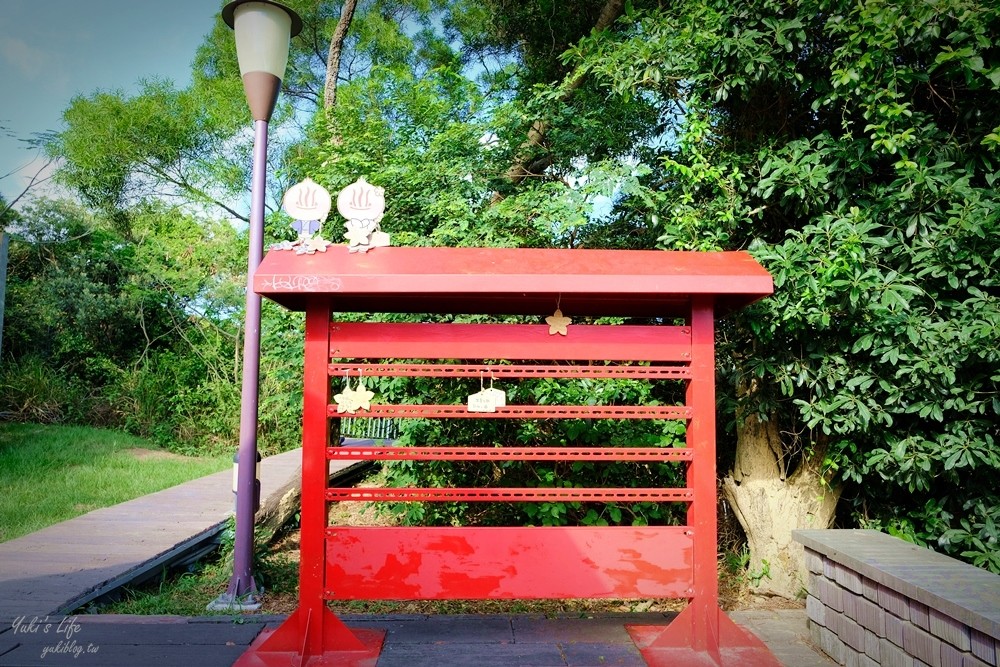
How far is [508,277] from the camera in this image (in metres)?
3.17

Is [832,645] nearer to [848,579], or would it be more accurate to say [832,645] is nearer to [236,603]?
[848,579]

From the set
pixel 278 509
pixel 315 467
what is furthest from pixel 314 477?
pixel 278 509

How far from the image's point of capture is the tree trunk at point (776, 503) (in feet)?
16.0

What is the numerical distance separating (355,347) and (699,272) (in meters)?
1.85

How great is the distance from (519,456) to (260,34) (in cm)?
337

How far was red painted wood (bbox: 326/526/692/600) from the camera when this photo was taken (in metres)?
3.37

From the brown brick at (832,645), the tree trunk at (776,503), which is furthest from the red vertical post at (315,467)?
the tree trunk at (776,503)

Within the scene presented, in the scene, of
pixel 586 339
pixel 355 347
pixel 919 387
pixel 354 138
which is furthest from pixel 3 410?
pixel 919 387

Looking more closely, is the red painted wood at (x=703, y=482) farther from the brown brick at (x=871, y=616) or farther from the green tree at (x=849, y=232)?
the green tree at (x=849, y=232)

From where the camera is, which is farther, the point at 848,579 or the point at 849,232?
the point at 849,232

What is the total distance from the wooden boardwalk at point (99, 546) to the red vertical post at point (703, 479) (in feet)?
12.3

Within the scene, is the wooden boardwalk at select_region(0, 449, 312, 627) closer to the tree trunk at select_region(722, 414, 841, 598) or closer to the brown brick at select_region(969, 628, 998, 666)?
the tree trunk at select_region(722, 414, 841, 598)

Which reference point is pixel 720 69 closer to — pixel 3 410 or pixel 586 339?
pixel 586 339

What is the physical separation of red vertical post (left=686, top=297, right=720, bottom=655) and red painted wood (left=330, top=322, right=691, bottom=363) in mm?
120
